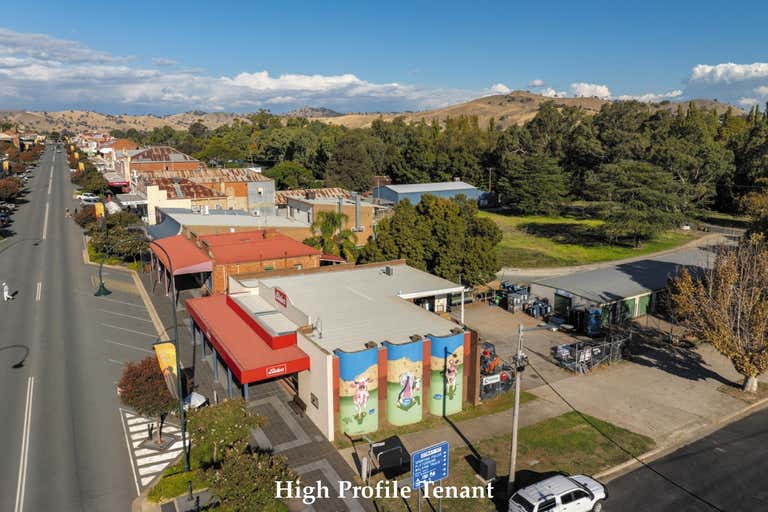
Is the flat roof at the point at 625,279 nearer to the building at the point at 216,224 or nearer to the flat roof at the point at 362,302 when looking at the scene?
the flat roof at the point at 362,302

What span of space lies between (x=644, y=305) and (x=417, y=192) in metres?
58.4

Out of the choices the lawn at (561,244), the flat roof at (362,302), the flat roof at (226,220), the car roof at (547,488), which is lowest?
the lawn at (561,244)

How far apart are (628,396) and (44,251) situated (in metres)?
69.9

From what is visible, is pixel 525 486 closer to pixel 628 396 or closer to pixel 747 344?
pixel 628 396

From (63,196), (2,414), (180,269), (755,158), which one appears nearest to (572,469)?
(2,414)

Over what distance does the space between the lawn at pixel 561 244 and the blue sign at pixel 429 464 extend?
44290mm

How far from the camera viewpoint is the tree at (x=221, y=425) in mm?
21859

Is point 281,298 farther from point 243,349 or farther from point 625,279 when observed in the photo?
point 625,279

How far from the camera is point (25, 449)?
25.0 m

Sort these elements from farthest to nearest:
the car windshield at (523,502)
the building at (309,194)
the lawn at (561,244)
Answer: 1. the building at (309,194)
2. the lawn at (561,244)
3. the car windshield at (523,502)

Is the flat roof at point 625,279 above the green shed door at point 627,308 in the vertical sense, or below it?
above

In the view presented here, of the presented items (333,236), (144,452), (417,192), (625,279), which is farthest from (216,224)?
(417,192)

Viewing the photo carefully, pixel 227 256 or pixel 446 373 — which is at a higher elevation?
pixel 227 256

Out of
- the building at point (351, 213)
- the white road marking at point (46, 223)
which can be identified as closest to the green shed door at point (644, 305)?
the building at point (351, 213)
